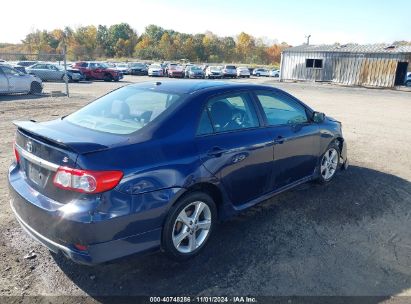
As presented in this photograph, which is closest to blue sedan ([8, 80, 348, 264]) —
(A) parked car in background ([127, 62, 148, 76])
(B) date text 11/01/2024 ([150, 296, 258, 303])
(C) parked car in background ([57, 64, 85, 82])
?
(B) date text 11/01/2024 ([150, 296, 258, 303])

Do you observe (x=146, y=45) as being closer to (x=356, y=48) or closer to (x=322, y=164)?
(x=356, y=48)

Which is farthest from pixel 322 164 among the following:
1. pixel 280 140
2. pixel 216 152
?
pixel 216 152

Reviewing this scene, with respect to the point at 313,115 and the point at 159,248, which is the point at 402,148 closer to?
the point at 313,115

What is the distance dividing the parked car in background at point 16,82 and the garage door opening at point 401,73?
2723cm

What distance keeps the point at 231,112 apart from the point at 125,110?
1136 millimetres

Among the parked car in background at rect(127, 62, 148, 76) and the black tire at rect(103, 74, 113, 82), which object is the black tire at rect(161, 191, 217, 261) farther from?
the parked car in background at rect(127, 62, 148, 76)

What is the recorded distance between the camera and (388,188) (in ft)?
17.8

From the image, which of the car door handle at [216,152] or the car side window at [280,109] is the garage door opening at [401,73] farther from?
the car door handle at [216,152]

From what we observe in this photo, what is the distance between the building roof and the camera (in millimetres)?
28395

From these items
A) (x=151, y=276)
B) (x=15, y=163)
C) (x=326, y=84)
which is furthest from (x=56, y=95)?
(x=326, y=84)

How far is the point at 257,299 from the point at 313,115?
9.51 ft

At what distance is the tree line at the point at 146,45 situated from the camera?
3344 inches

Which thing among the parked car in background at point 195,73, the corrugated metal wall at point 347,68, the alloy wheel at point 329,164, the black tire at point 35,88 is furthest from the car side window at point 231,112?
the parked car in background at point 195,73

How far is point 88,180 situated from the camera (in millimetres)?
2643
